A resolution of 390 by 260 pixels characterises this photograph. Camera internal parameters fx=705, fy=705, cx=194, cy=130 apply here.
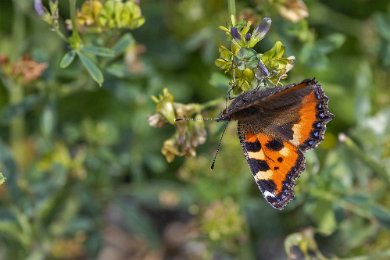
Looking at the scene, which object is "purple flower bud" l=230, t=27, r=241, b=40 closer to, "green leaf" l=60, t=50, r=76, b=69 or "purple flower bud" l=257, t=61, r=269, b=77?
"purple flower bud" l=257, t=61, r=269, b=77

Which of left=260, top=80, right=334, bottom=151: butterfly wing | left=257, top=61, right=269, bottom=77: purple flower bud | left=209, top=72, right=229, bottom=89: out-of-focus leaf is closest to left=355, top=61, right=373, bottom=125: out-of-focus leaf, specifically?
left=209, top=72, right=229, bottom=89: out-of-focus leaf

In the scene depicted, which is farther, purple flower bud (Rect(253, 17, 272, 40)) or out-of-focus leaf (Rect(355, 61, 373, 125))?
out-of-focus leaf (Rect(355, 61, 373, 125))

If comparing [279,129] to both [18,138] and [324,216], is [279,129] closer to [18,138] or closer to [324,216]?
[324,216]

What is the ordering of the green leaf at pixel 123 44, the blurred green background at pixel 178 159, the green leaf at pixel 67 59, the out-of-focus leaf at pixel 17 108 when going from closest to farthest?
the green leaf at pixel 67 59 < the green leaf at pixel 123 44 < the blurred green background at pixel 178 159 < the out-of-focus leaf at pixel 17 108

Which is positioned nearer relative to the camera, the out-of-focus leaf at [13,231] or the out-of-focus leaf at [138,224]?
the out-of-focus leaf at [13,231]

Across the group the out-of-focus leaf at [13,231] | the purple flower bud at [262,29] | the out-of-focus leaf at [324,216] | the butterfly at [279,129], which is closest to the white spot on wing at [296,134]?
the butterfly at [279,129]

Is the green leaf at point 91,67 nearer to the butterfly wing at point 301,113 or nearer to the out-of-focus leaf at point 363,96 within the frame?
the butterfly wing at point 301,113
